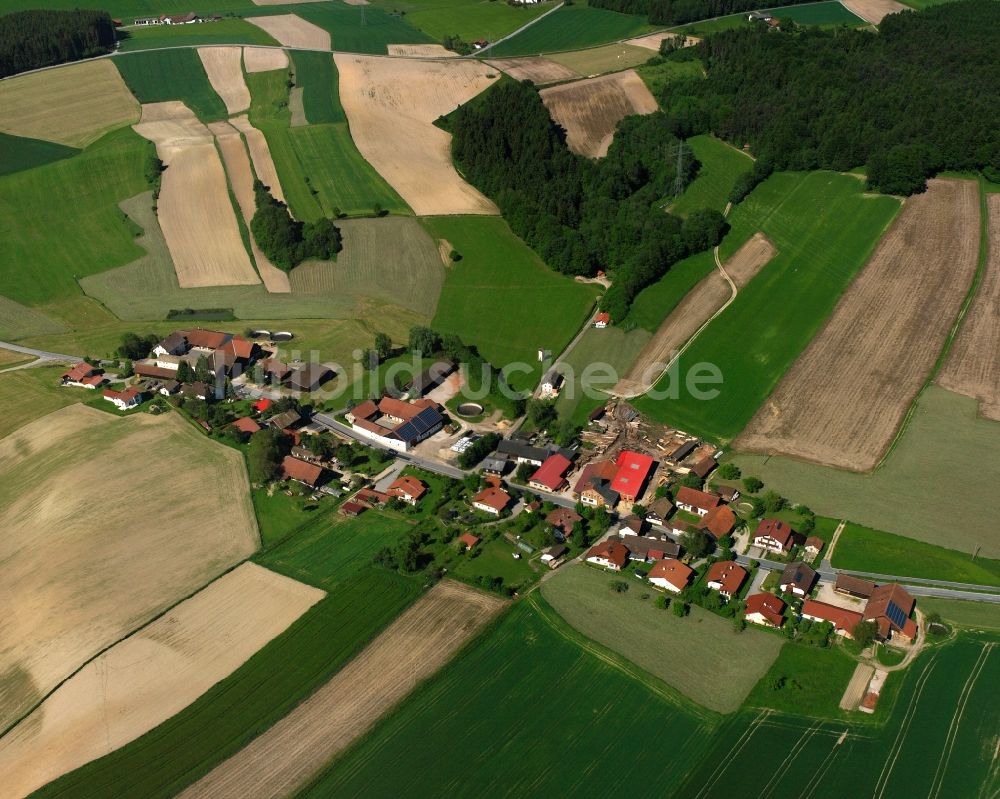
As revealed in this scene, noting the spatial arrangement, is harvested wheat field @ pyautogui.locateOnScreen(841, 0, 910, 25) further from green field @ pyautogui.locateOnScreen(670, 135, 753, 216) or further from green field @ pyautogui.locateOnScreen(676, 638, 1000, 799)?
green field @ pyautogui.locateOnScreen(676, 638, 1000, 799)

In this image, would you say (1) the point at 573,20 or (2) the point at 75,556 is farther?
(1) the point at 573,20

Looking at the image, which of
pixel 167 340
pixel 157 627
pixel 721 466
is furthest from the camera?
pixel 167 340

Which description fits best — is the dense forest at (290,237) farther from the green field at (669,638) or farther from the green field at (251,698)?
the green field at (669,638)

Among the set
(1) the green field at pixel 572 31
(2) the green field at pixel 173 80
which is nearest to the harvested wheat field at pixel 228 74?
(2) the green field at pixel 173 80

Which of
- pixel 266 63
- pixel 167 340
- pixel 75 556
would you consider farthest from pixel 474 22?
pixel 75 556

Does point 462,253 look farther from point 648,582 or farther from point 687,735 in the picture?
point 687,735

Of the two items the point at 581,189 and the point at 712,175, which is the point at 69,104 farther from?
the point at 712,175
